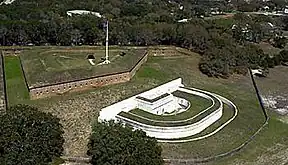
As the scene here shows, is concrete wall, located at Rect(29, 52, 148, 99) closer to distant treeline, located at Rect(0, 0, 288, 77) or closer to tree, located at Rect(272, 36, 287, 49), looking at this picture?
distant treeline, located at Rect(0, 0, 288, 77)

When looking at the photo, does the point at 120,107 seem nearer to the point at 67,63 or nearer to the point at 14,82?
the point at 14,82

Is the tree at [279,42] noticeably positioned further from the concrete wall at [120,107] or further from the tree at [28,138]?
the tree at [28,138]

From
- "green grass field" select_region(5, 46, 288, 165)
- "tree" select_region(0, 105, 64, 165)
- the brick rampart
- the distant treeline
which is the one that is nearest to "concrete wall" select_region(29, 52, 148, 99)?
"green grass field" select_region(5, 46, 288, 165)

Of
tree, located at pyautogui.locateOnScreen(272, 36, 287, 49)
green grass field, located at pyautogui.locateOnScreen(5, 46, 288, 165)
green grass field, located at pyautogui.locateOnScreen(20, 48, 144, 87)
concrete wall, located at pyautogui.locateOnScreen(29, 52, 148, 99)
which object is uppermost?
tree, located at pyautogui.locateOnScreen(272, 36, 287, 49)

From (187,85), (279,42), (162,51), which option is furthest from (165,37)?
(279,42)

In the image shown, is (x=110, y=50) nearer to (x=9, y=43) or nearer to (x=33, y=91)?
(x=9, y=43)

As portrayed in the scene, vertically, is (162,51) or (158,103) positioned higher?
(162,51)
